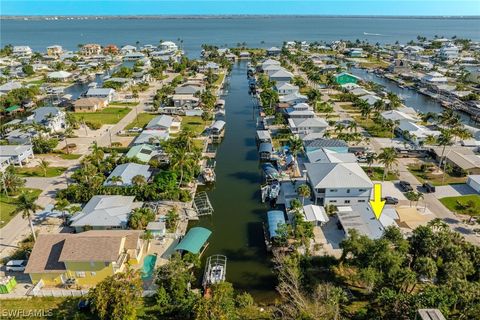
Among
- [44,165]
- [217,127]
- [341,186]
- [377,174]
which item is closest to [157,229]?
[341,186]

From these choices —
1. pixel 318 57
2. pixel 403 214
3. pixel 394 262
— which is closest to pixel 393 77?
pixel 318 57

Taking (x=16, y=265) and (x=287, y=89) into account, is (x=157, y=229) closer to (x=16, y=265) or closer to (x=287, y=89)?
(x=16, y=265)

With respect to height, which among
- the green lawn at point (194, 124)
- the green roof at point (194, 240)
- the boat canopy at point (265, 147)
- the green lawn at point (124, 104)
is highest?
the green lawn at point (124, 104)

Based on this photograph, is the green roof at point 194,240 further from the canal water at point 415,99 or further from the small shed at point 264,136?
the canal water at point 415,99

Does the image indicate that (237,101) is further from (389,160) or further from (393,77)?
(393,77)

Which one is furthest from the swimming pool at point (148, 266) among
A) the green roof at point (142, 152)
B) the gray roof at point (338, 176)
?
the green roof at point (142, 152)
